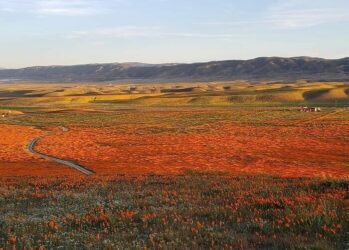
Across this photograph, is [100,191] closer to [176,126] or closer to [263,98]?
[176,126]

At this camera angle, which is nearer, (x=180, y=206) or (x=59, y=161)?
(x=180, y=206)

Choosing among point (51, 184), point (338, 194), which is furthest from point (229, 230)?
point (51, 184)

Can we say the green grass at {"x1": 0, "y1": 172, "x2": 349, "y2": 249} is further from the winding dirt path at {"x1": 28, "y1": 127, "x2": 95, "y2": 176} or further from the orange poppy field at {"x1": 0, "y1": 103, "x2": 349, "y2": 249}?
the winding dirt path at {"x1": 28, "y1": 127, "x2": 95, "y2": 176}

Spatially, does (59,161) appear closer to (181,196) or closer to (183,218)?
(181,196)

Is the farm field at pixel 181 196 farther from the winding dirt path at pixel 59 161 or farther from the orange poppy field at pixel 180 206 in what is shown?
the winding dirt path at pixel 59 161

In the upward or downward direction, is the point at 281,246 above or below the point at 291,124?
above

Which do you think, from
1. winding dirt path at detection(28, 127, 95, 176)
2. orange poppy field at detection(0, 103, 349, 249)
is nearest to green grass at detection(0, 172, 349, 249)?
orange poppy field at detection(0, 103, 349, 249)

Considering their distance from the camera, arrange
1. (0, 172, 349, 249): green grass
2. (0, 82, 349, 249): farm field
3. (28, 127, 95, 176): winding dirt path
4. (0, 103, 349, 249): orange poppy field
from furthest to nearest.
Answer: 1. (28, 127, 95, 176): winding dirt path
2. (0, 82, 349, 249): farm field
3. (0, 103, 349, 249): orange poppy field
4. (0, 172, 349, 249): green grass

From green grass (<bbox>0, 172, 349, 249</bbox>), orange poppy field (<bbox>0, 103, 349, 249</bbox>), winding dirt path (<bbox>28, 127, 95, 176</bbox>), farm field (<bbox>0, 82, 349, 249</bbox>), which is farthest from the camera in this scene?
winding dirt path (<bbox>28, 127, 95, 176</bbox>)

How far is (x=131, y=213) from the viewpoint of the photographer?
13.2 meters

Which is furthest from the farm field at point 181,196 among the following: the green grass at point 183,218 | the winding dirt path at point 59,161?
the winding dirt path at point 59,161

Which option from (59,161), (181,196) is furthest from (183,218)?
(59,161)

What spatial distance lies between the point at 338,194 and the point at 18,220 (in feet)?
30.6

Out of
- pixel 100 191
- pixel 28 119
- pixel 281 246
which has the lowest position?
pixel 28 119
